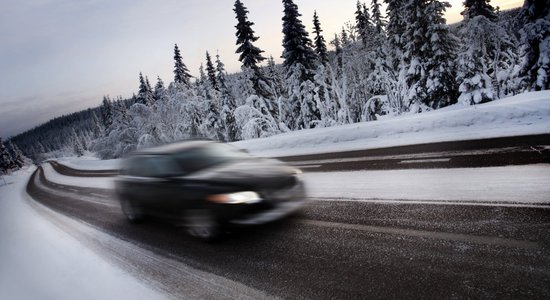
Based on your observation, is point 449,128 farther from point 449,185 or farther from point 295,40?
point 295,40

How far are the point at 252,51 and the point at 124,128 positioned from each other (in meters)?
22.4

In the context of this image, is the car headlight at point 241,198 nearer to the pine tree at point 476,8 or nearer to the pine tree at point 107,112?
the pine tree at point 476,8

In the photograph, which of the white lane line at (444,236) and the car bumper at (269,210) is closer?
the white lane line at (444,236)

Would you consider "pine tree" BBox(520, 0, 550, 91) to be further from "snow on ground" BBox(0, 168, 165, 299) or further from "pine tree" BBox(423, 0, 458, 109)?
"snow on ground" BBox(0, 168, 165, 299)

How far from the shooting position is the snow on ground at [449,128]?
31.3ft

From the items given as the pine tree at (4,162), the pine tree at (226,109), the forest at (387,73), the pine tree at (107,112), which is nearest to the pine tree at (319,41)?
the forest at (387,73)

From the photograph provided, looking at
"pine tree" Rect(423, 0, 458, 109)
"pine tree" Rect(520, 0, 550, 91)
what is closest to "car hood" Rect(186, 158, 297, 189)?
"pine tree" Rect(520, 0, 550, 91)

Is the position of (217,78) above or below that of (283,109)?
above

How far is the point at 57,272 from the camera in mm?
6422

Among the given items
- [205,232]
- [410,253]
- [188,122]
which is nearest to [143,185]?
[205,232]

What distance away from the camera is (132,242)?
7184mm

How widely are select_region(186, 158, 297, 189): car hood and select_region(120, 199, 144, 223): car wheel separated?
257 centimetres

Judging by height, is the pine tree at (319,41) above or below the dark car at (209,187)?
above

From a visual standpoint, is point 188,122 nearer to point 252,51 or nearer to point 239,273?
point 252,51
